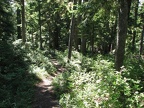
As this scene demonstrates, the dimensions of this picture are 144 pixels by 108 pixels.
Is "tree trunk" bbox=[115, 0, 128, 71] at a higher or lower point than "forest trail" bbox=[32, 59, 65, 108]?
higher

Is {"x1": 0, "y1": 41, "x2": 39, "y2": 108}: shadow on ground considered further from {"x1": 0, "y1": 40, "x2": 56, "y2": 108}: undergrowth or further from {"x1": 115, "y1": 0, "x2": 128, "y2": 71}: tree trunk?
{"x1": 115, "y1": 0, "x2": 128, "y2": 71}: tree trunk

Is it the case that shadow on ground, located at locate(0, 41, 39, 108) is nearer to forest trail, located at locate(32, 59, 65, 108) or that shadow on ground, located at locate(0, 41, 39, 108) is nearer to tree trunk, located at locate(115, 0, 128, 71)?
forest trail, located at locate(32, 59, 65, 108)

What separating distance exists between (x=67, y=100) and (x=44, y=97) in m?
2.21

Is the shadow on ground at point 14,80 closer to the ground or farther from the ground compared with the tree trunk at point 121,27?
closer to the ground

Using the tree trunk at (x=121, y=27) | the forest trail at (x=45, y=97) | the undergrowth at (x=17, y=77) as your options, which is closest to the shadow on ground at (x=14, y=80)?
the undergrowth at (x=17, y=77)

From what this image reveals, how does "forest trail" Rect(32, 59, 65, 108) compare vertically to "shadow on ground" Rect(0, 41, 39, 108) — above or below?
below

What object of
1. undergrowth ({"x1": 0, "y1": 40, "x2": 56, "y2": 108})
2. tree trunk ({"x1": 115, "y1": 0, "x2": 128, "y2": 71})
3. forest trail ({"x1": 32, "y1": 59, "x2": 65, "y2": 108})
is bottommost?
forest trail ({"x1": 32, "y1": 59, "x2": 65, "y2": 108})

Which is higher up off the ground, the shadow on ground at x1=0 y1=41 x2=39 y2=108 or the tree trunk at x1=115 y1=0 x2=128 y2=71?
the tree trunk at x1=115 y1=0 x2=128 y2=71

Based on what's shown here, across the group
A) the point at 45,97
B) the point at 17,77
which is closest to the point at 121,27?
the point at 45,97

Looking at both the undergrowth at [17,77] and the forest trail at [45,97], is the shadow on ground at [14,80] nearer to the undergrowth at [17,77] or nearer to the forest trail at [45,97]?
the undergrowth at [17,77]

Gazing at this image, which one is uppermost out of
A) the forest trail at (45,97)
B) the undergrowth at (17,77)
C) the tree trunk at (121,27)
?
the tree trunk at (121,27)

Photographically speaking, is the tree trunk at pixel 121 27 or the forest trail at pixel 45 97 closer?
the tree trunk at pixel 121 27

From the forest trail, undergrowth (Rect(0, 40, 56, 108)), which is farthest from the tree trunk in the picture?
undergrowth (Rect(0, 40, 56, 108))

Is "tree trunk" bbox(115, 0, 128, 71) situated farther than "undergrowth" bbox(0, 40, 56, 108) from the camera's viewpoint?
No
